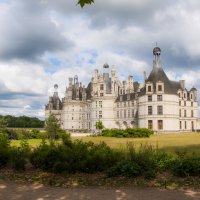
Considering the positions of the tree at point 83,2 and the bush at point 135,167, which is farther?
the bush at point 135,167

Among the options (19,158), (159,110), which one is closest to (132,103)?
(159,110)

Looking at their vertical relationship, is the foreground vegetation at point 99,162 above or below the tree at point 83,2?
below

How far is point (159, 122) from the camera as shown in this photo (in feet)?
208

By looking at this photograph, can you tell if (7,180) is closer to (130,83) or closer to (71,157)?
(71,157)

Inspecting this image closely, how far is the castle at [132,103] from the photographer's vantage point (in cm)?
6312

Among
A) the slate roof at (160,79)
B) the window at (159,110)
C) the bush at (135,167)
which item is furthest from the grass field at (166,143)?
the slate roof at (160,79)

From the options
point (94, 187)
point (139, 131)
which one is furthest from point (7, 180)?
point (139, 131)

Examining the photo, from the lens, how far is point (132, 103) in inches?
A: 2766

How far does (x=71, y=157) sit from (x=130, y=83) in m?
67.4

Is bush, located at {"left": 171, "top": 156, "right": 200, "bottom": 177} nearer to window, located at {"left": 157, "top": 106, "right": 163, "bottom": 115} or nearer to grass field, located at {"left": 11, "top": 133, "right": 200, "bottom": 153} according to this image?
grass field, located at {"left": 11, "top": 133, "right": 200, "bottom": 153}

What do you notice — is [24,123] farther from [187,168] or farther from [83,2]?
[83,2]

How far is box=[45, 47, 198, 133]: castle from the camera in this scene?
63125 mm

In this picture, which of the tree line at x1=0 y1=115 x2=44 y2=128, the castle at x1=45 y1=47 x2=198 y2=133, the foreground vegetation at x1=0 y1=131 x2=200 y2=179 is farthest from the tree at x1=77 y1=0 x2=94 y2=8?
the tree line at x1=0 y1=115 x2=44 y2=128

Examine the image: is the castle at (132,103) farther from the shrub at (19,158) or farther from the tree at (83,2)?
the tree at (83,2)
